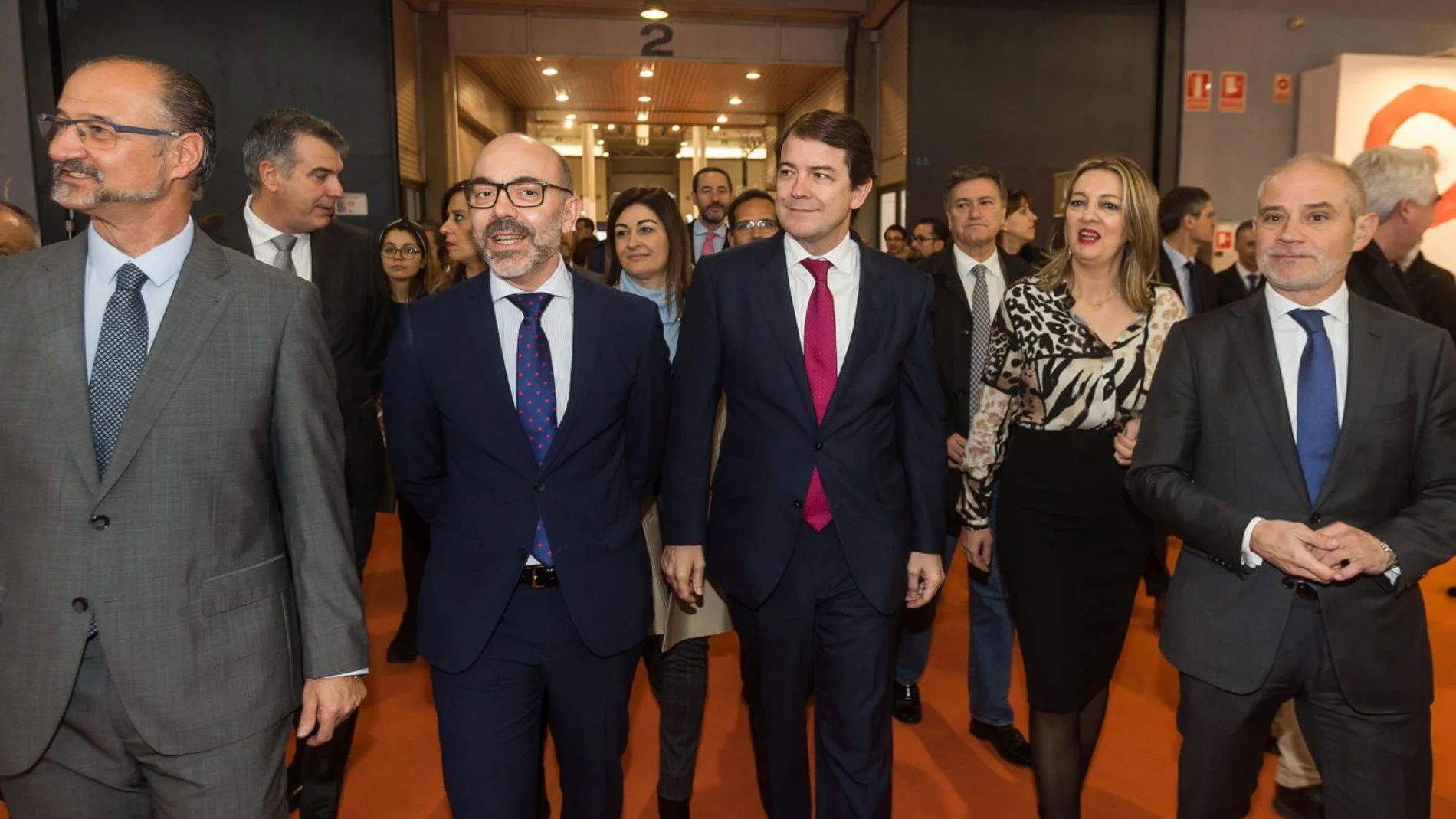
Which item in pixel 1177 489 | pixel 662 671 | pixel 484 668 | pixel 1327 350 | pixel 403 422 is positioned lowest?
pixel 662 671

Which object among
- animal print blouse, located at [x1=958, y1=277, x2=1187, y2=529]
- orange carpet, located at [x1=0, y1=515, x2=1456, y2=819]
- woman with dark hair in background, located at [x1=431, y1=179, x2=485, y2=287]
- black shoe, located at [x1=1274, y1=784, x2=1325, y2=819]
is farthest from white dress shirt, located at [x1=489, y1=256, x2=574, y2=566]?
black shoe, located at [x1=1274, y1=784, x2=1325, y2=819]

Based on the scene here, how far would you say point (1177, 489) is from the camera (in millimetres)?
2195

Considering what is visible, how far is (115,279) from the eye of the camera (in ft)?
5.43

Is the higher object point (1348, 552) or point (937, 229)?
point (937, 229)

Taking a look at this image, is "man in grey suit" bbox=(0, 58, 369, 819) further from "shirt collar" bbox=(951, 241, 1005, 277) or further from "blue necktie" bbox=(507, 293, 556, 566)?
"shirt collar" bbox=(951, 241, 1005, 277)

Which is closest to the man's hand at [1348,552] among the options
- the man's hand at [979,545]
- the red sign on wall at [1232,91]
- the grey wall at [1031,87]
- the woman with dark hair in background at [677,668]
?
the man's hand at [979,545]

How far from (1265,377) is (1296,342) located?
0.14m

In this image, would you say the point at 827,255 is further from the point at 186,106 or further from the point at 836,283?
the point at 186,106

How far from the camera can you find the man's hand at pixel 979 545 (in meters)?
2.92

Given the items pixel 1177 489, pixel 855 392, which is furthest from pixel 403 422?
pixel 1177 489

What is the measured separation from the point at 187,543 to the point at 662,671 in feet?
5.19

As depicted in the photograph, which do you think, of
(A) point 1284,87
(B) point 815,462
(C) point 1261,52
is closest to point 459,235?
(B) point 815,462

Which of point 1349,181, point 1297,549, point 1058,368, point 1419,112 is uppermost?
point 1419,112

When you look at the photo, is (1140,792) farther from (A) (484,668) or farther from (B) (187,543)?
(B) (187,543)
